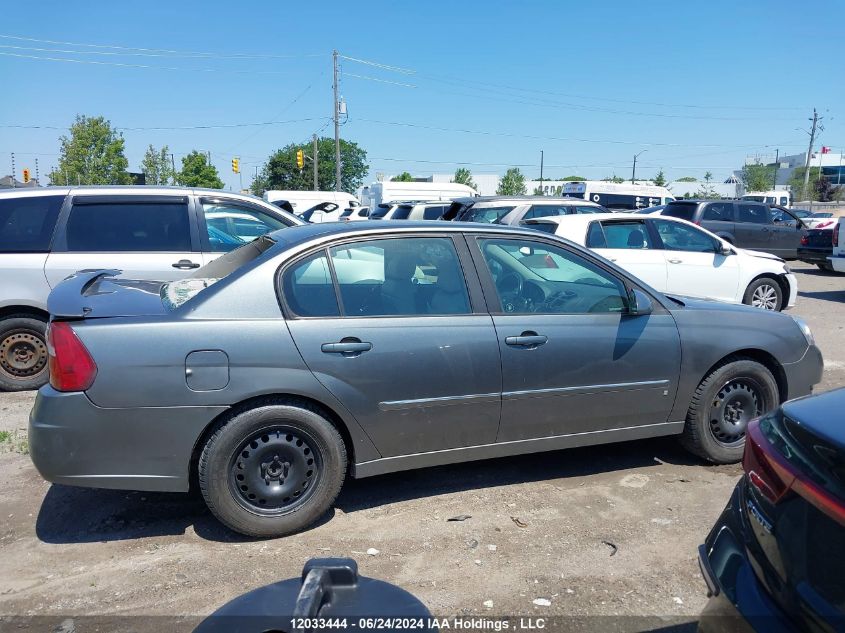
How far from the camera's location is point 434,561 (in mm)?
3469

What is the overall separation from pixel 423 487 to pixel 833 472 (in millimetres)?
2778

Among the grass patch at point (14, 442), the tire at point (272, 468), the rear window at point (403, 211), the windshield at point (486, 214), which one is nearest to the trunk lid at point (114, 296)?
the tire at point (272, 468)

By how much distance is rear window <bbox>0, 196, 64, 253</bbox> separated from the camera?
20.6 feet

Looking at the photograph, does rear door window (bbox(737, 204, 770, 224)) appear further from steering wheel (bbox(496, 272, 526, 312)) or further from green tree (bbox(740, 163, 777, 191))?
green tree (bbox(740, 163, 777, 191))

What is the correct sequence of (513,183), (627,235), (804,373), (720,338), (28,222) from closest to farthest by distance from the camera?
(720,338)
(804,373)
(28,222)
(627,235)
(513,183)

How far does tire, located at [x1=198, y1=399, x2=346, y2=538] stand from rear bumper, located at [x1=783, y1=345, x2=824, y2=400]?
3.16 m

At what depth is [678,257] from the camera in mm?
9273

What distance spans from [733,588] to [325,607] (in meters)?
1.33

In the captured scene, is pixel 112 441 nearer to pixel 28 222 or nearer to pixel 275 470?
pixel 275 470

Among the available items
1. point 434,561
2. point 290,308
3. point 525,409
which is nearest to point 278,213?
point 290,308

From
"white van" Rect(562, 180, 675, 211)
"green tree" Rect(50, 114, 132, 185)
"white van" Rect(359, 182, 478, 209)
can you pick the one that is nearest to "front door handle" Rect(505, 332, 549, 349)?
"white van" Rect(359, 182, 478, 209)

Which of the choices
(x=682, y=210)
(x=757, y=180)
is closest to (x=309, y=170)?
(x=757, y=180)

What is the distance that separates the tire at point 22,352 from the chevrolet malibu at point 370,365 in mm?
2606

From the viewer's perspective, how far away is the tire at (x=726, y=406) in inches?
177
